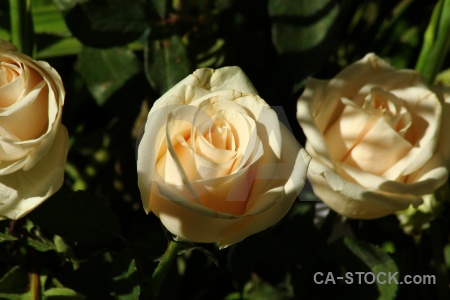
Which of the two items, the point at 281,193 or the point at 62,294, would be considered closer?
→ the point at 281,193

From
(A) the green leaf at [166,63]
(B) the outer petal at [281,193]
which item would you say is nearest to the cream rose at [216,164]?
(B) the outer petal at [281,193]

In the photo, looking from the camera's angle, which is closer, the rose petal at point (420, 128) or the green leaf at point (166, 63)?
the rose petal at point (420, 128)

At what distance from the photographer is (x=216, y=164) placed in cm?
49

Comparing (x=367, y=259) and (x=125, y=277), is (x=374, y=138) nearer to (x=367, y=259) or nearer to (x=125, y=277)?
(x=367, y=259)

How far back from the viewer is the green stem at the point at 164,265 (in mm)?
543

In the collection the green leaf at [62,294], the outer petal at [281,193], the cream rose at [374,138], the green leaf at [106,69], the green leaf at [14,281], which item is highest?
the outer petal at [281,193]

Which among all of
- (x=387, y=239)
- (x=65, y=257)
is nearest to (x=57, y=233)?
(x=65, y=257)

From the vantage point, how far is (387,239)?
857 mm

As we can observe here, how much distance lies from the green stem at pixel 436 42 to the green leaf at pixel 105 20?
30cm

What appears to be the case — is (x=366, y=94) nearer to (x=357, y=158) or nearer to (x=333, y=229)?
(x=357, y=158)

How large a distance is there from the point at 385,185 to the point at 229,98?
170 millimetres

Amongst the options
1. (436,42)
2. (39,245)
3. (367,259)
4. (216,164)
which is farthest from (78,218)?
(436,42)

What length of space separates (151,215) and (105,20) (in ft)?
0.76

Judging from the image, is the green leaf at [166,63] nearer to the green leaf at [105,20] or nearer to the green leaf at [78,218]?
the green leaf at [105,20]
